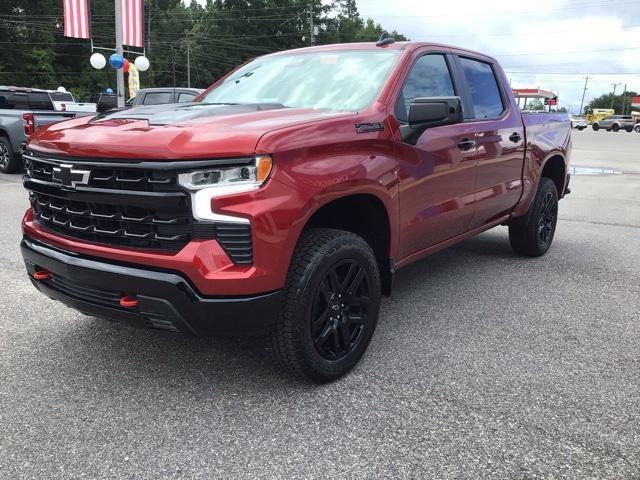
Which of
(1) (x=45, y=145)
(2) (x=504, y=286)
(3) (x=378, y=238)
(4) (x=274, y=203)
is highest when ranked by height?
(1) (x=45, y=145)

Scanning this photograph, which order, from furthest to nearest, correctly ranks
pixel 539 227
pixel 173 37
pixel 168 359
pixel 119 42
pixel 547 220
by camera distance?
pixel 173 37, pixel 119 42, pixel 547 220, pixel 539 227, pixel 168 359

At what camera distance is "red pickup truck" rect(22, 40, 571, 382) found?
2439 millimetres

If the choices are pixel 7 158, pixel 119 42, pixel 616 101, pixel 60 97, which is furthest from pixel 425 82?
pixel 616 101

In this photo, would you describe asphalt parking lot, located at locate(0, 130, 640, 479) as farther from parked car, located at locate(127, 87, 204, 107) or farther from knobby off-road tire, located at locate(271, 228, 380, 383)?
parked car, located at locate(127, 87, 204, 107)

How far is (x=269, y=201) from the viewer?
247 centimetres

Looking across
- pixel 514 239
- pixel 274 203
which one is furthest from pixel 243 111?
pixel 514 239

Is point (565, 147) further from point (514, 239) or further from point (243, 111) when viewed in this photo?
point (243, 111)

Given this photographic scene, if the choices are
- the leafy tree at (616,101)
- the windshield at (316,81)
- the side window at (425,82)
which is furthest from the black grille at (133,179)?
the leafy tree at (616,101)

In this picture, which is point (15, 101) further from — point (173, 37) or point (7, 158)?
point (173, 37)

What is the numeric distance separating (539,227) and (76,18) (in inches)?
711

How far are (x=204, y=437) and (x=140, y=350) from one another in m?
1.06

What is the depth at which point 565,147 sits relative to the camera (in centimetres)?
585

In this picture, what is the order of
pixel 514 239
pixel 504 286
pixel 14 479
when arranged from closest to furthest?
pixel 14 479
pixel 504 286
pixel 514 239

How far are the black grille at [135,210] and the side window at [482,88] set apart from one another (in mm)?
2630
